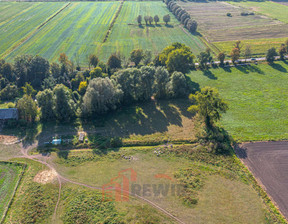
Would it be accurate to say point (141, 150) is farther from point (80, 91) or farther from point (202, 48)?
point (202, 48)

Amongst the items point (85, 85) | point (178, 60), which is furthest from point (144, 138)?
point (178, 60)

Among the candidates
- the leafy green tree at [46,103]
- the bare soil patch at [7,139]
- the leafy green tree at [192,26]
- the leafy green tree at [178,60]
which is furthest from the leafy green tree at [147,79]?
the leafy green tree at [192,26]

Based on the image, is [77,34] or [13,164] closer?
[13,164]

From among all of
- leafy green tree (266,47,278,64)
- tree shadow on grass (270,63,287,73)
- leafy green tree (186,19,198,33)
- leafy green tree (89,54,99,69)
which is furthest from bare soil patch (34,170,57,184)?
leafy green tree (186,19,198,33)

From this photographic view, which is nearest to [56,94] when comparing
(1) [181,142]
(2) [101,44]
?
(1) [181,142]

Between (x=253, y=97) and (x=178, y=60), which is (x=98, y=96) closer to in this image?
(x=178, y=60)

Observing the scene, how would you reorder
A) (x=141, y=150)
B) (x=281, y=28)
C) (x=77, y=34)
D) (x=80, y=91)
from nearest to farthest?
(x=141, y=150) < (x=80, y=91) < (x=77, y=34) < (x=281, y=28)
